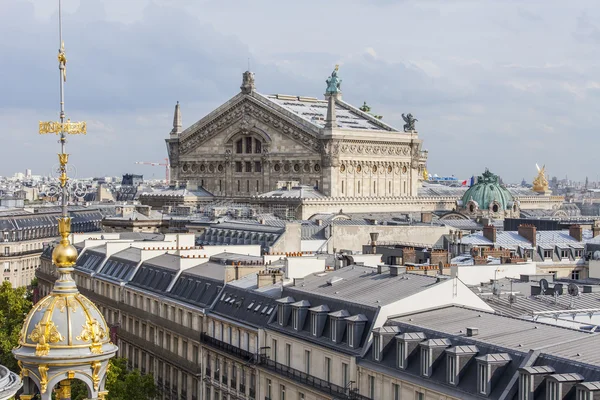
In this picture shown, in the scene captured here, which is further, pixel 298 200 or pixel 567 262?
pixel 298 200

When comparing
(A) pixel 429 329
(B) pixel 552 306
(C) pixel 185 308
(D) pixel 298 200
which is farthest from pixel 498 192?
(A) pixel 429 329

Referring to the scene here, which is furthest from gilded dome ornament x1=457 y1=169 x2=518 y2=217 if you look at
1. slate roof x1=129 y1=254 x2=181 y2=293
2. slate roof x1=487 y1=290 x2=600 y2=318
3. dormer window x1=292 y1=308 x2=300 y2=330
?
dormer window x1=292 y1=308 x2=300 y2=330

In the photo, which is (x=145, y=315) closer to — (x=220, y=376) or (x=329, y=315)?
(x=220, y=376)

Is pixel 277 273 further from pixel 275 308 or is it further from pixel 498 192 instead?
pixel 498 192

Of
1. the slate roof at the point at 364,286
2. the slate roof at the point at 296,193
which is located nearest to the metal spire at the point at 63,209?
the slate roof at the point at 364,286

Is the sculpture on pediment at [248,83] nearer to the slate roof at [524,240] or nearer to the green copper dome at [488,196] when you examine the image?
the green copper dome at [488,196]

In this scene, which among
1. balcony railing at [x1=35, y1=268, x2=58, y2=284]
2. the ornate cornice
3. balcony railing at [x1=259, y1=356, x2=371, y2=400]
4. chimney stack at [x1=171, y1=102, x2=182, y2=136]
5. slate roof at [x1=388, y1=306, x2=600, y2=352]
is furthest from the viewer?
chimney stack at [x1=171, y1=102, x2=182, y2=136]

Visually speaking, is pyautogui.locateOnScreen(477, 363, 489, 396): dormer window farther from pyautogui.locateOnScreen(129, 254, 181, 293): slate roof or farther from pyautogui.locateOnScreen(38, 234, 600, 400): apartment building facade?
pyautogui.locateOnScreen(129, 254, 181, 293): slate roof

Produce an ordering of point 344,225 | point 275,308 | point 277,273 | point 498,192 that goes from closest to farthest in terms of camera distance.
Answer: point 275,308 < point 277,273 < point 344,225 < point 498,192
